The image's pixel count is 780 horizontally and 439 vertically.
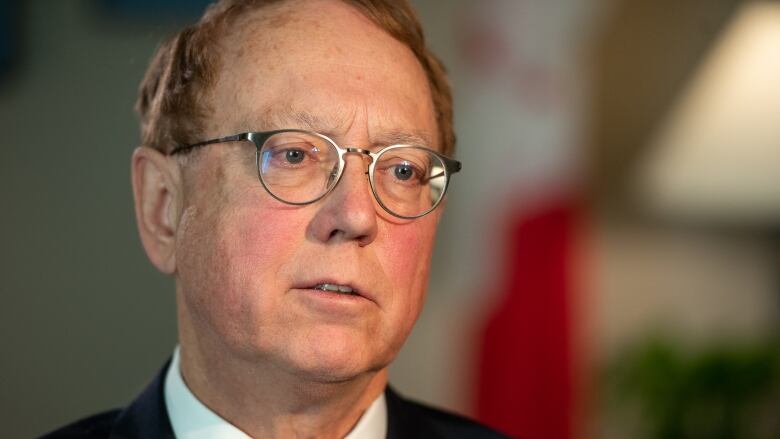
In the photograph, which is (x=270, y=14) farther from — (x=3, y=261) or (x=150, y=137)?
(x=3, y=261)

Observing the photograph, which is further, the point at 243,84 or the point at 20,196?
the point at 20,196

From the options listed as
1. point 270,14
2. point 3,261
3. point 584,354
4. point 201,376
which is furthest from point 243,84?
point 584,354

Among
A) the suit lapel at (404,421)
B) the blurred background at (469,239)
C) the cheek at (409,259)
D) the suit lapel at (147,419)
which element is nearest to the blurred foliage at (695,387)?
the blurred background at (469,239)

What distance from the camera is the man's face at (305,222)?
4.88 ft

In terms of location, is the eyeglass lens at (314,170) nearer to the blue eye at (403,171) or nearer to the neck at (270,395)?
the blue eye at (403,171)

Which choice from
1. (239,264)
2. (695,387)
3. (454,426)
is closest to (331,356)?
(239,264)

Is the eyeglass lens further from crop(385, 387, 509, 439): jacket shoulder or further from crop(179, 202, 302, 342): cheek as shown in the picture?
crop(385, 387, 509, 439): jacket shoulder

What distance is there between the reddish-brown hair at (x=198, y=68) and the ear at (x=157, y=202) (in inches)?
1.2

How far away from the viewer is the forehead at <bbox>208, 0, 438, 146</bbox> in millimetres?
1568

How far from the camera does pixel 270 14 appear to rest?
1.67 metres

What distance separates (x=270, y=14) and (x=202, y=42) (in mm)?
136

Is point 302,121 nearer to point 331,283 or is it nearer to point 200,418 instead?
point 331,283

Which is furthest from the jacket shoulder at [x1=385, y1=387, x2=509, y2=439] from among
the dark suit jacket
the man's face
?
the man's face

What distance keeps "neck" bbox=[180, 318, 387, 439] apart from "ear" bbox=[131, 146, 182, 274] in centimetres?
17
